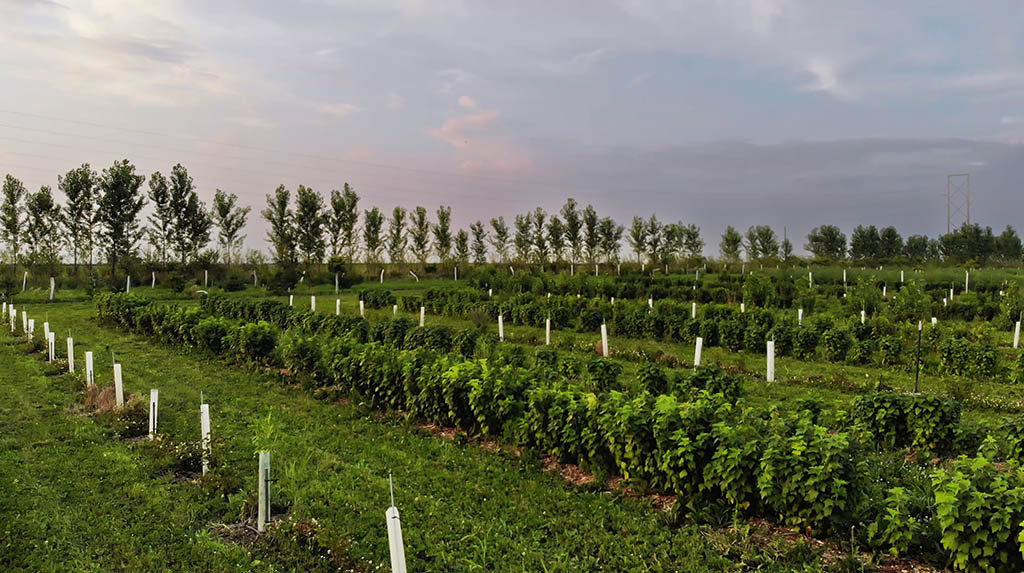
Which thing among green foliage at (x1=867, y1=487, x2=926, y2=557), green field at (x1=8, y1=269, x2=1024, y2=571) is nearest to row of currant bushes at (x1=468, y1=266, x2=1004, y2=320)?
green field at (x1=8, y1=269, x2=1024, y2=571)

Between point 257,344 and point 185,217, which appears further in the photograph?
point 185,217

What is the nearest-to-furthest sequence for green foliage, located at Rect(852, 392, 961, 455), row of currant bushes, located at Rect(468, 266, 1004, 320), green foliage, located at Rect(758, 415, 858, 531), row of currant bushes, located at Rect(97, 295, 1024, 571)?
1. row of currant bushes, located at Rect(97, 295, 1024, 571)
2. green foliage, located at Rect(758, 415, 858, 531)
3. green foliage, located at Rect(852, 392, 961, 455)
4. row of currant bushes, located at Rect(468, 266, 1004, 320)

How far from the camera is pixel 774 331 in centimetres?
1789

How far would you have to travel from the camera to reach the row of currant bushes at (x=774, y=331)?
15.2m

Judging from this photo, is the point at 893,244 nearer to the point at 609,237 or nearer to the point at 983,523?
the point at 609,237

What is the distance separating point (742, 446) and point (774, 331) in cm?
1236

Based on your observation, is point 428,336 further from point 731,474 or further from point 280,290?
point 280,290

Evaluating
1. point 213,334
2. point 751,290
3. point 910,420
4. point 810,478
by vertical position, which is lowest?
point 910,420

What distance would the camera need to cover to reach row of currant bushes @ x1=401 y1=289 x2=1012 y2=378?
15.2 metres

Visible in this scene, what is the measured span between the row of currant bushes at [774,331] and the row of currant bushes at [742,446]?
26.2 feet

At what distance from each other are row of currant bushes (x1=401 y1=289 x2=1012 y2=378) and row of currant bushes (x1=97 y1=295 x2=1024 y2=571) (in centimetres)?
799

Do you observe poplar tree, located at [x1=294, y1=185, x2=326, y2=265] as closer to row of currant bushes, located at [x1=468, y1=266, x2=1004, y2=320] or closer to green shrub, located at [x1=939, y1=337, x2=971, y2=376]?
row of currant bushes, located at [x1=468, y1=266, x2=1004, y2=320]

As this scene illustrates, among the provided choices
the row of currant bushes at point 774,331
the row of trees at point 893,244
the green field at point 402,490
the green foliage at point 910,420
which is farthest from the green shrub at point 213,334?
the row of trees at point 893,244

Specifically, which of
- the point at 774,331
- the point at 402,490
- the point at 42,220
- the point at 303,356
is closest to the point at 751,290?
the point at 774,331
